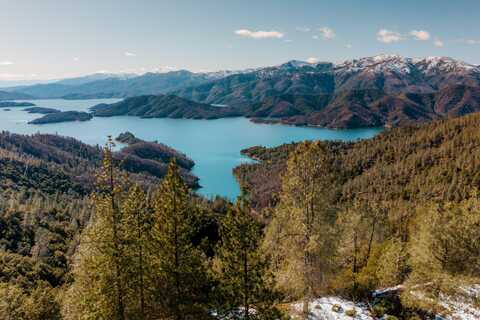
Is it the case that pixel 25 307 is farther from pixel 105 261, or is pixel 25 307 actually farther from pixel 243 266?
pixel 243 266

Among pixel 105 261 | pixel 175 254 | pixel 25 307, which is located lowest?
pixel 25 307

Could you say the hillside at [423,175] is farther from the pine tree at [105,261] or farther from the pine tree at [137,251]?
the pine tree at [105,261]

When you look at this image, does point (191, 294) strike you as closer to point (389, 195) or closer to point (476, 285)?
point (476, 285)

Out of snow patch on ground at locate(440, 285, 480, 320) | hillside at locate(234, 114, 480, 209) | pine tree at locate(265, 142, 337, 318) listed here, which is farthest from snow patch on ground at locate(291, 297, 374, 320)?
hillside at locate(234, 114, 480, 209)

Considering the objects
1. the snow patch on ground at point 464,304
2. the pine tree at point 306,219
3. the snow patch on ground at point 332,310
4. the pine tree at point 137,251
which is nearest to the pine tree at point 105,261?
the pine tree at point 137,251

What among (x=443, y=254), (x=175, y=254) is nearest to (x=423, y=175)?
(x=443, y=254)

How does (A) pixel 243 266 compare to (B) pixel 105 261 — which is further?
(A) pixel 243 266
